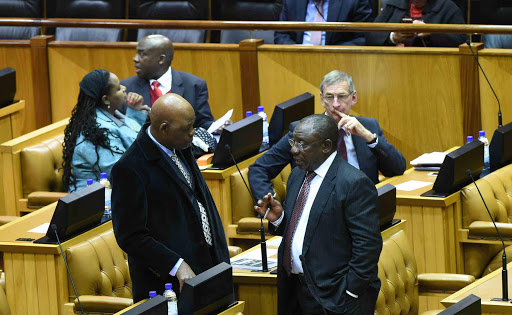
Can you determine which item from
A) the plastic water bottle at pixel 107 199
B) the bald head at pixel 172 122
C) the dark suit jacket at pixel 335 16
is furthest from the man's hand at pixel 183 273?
the dark suit jacket at pixel 335 16

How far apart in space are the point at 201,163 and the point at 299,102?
0.68 meters

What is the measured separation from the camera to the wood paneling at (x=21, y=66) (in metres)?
6.82

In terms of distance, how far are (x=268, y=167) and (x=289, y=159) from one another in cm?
12

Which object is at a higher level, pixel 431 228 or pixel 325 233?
pixel 325 233

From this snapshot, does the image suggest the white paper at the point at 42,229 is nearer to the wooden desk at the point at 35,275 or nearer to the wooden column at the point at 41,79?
the wooden desk at the point at 35,275

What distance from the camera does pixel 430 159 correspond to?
18.2 ft

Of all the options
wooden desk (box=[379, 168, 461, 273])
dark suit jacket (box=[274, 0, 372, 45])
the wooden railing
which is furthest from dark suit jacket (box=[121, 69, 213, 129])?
wooden desk (box=[379, 168, 461, 273])

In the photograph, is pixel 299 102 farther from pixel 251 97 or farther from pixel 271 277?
pixel 271 277

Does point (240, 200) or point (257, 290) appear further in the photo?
point (240, 200)

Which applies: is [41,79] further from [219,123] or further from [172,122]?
[172,122]

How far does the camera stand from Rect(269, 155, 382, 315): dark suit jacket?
11.8ft

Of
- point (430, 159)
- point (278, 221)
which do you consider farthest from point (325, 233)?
point (430, 159)

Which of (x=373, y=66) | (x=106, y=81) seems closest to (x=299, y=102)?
(x=373, y=66)

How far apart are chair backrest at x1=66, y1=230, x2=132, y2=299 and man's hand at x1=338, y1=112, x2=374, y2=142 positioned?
112 cm
